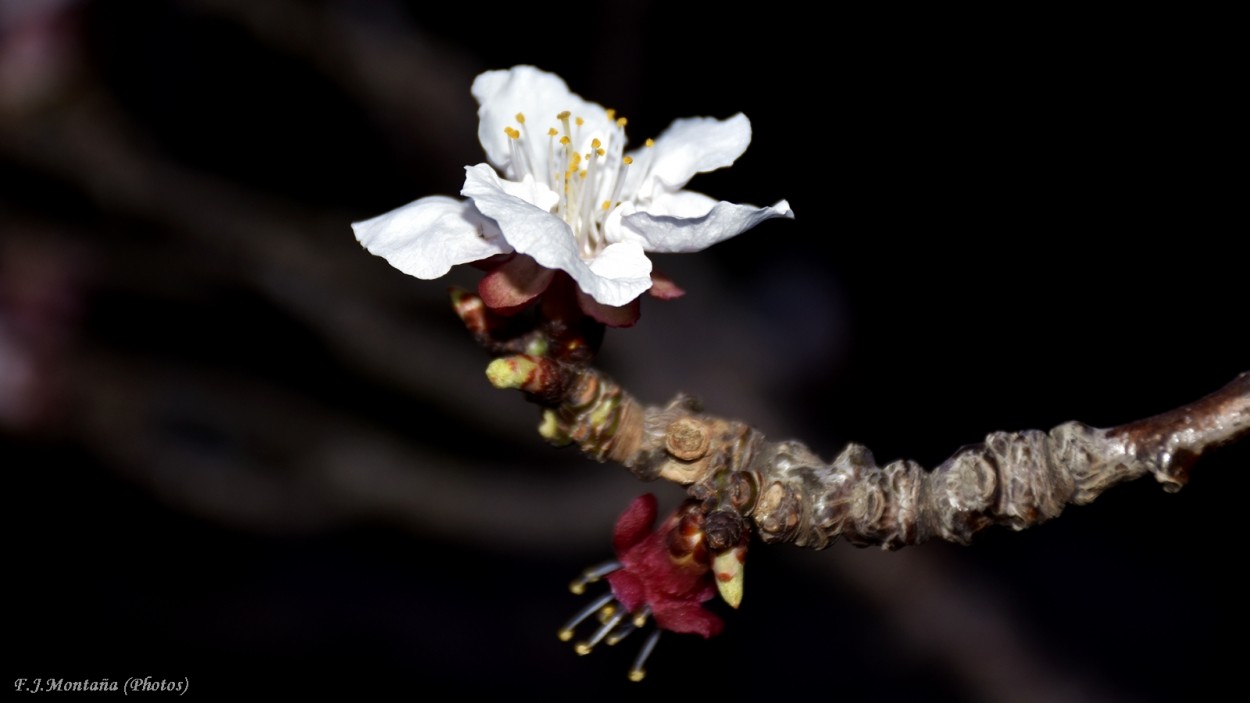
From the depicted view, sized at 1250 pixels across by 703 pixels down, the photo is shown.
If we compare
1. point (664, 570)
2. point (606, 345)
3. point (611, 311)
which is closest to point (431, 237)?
point (611, 311)

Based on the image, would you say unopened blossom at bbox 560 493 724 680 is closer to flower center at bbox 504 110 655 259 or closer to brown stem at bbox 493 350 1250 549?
brown stem at bbox 493 350 1250 549

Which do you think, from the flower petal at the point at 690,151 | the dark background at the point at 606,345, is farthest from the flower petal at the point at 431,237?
the dark background at the point at 606,345

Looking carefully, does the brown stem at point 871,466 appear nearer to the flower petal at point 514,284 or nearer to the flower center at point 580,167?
the flower petal at point 514,284

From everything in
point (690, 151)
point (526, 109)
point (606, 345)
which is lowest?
point (690, 151)

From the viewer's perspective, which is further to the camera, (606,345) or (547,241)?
(606,345)

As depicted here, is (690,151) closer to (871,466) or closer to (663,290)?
(663,290)

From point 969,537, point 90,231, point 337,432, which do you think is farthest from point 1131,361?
point 90,231

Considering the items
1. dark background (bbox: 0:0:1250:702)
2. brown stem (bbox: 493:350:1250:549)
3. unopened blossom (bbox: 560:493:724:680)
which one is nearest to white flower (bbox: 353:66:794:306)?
brown stem (bbox: 493:350:1250:549)
